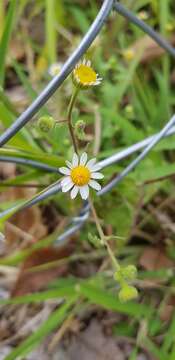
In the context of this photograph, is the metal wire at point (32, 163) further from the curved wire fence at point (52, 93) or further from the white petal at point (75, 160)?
the white petal at point (75, 160)

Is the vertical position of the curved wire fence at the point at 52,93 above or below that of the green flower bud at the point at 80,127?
above

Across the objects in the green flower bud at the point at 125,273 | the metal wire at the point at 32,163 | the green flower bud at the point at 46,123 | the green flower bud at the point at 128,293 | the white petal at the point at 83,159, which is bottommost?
the green flower bud at the point at 128,293

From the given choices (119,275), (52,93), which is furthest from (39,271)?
(52,93)

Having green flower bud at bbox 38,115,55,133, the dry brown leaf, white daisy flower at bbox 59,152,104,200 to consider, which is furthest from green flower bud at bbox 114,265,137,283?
the dry brown leaf

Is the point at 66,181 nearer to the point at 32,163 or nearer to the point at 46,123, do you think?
the point at 46,123

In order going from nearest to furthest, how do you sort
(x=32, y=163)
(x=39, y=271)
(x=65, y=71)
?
(x=65, y=71), (x=32, y=163), (x=39, y=271)

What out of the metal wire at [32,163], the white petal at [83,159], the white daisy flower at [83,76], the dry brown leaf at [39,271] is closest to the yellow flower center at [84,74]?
the white daisy flower at [83,76]
